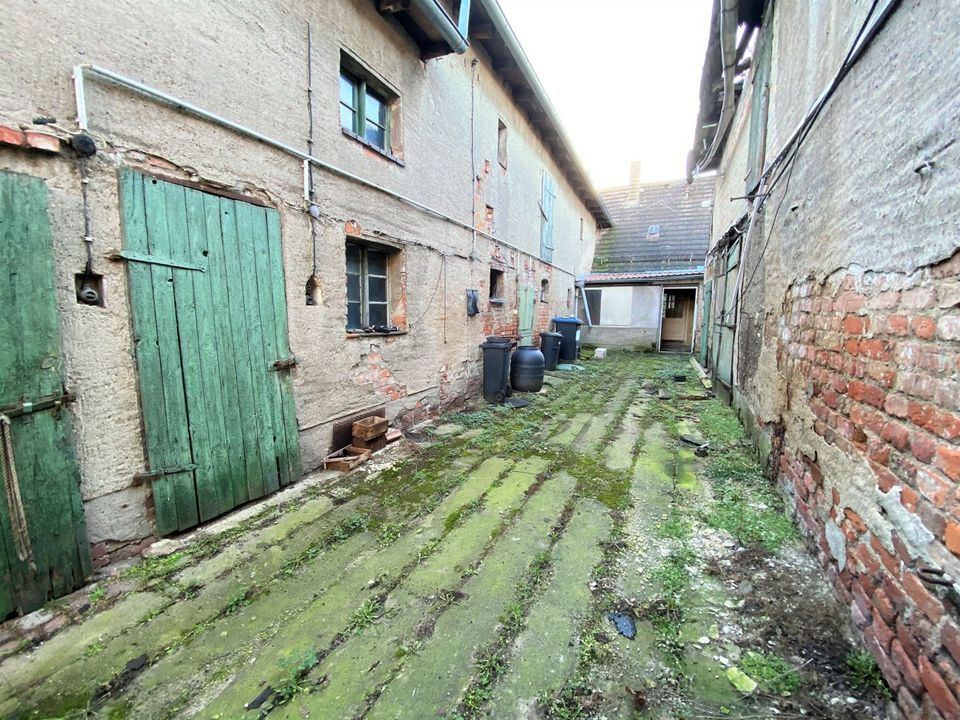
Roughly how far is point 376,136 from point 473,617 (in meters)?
4.47

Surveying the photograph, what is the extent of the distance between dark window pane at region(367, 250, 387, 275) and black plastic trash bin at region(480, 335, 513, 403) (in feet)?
7.10

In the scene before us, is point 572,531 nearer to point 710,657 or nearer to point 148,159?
point 710,657

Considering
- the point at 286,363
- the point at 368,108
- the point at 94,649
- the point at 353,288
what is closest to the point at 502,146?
the point at 368,108

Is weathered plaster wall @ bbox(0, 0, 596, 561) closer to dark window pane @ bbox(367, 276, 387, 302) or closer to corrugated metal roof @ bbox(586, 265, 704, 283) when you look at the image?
dark window pane @ bbox(367, 276, 387, 302)

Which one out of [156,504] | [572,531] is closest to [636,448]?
[572,531]

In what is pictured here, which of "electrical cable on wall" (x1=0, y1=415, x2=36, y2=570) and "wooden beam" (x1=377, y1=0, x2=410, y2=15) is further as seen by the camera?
"wooden beam" (x1=377, y1=0, x2=410, y2=15)

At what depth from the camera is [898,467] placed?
5.33 feet

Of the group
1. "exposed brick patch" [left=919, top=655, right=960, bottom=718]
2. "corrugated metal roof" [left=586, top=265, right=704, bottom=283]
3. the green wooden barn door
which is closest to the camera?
"exposed brick patch" [left=919, top=655, right=960, bottom=718]

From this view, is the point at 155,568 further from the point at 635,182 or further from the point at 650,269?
the point at 635,182

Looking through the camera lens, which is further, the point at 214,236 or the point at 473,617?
the point at 214,236

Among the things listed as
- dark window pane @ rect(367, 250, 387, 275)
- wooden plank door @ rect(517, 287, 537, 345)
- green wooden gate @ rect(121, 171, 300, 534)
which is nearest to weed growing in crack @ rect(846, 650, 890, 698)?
green wooden gate @ rect(121, 171, 300, 534)

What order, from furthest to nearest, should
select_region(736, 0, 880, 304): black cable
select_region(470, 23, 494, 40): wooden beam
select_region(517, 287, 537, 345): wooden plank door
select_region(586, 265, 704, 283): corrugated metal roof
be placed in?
1. select_region(586, 265, 704, 283): corrugated metal roof
2. select_region(517, 287, 537, 345): wooden plank door
3. select_region(470, 23, 494, 40): wooden beam
4. select_region(736, 0, 880, 304): black cable

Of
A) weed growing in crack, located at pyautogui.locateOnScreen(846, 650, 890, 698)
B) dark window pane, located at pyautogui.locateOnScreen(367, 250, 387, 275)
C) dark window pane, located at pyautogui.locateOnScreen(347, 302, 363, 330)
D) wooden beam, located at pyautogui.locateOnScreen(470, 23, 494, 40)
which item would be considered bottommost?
weed growing in crack, located at pyautogui.locateOnScreen(846, 650, 890, 698)

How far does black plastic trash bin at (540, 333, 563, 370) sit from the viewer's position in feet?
30.5
